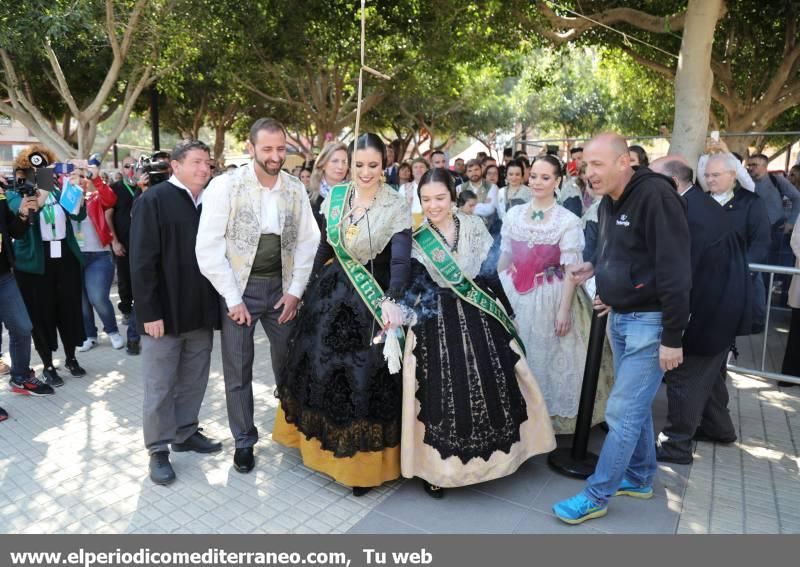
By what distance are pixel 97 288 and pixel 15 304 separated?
143 cm

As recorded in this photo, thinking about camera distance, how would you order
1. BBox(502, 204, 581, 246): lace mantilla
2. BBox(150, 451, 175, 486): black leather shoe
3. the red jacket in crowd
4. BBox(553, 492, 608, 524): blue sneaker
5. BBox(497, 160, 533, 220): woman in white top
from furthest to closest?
BBox(497, 160, 533, 220): woman in white top, the red jacket in crowd, BBox(502, 204, 581, 246): lace mantilla, BBox(150, 451, 175, 486): black leather shoe, BBox(553, 492, 608, 524): blue sneaker

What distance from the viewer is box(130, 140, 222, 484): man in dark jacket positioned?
3.34 meters

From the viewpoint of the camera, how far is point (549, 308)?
3.93m

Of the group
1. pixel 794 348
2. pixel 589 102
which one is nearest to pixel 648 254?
pixel 794 348

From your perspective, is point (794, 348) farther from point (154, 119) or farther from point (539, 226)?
point (154, 119)

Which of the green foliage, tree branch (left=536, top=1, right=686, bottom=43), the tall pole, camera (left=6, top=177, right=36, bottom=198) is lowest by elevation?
camera (left=6, top=177, right=36, bottom=198)

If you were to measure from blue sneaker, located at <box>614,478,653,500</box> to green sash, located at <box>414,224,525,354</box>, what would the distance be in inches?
42.8

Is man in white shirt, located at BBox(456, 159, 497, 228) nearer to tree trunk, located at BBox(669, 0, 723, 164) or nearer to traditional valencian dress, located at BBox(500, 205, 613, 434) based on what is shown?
tree trunk, located at BBox(669, 0, 723, 164)

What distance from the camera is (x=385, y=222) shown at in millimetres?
3309

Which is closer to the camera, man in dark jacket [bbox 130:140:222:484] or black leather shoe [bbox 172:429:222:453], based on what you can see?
man in dark jacket [bbox 130:140:222:484]

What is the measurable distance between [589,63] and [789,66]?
63.1 feet

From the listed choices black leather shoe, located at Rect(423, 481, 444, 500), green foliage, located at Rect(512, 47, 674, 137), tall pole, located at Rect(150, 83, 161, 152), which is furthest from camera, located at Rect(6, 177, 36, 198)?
green foliage, located at Rect(512, 47, 674, 137)

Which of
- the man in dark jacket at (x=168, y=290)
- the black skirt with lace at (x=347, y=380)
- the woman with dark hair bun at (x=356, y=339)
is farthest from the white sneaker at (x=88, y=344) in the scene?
the black skirt with lace at (x=347, y=380)

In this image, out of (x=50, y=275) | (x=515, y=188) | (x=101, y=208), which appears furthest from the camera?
(x=515, y=188)
